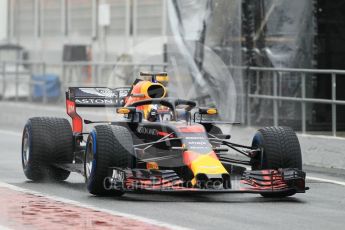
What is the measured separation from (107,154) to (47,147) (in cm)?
203

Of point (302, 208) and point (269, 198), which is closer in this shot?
point (302, 208)

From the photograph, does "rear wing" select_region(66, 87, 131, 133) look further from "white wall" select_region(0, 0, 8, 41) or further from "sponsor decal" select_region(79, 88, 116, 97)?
"white wall" select_region(0, 0, 8, 41)

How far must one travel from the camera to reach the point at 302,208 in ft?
39.5

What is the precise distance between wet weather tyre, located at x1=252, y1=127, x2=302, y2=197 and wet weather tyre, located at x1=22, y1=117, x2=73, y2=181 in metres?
2.59

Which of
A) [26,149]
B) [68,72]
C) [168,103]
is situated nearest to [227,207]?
[168,103]

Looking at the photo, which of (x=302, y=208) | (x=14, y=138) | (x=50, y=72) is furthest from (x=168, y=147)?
(x=50, y=72)

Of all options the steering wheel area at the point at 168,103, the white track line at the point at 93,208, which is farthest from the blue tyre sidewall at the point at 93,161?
the steering wheel area at the point at 168,103

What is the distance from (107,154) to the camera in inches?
480

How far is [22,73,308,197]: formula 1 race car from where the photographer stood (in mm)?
11984

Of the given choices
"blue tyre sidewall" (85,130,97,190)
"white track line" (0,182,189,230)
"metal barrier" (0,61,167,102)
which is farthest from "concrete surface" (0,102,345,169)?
"blue tyre sidewall" (85,130,97,190)

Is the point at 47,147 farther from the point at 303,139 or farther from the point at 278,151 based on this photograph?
the point at 303,139

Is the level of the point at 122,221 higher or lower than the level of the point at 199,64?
lower

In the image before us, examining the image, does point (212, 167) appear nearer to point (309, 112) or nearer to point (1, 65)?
point (309, 112)

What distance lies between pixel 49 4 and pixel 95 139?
2856 centimetres
